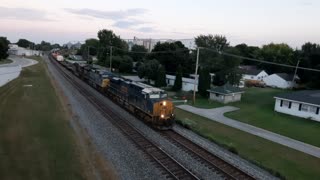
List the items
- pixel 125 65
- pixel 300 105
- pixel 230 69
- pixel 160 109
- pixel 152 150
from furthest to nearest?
1. pixel 125 65
2. pixel 230 69
3. pixel 300 105
4. pixel 160 109
5. pixel 152 150

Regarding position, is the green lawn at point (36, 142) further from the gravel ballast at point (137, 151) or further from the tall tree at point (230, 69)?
the tall tree at point (230, 69)

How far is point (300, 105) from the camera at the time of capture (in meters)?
35.4

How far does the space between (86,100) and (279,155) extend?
24463mm

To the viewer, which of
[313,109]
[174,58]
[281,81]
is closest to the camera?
[313,109]

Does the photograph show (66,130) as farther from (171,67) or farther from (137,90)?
(171,67)

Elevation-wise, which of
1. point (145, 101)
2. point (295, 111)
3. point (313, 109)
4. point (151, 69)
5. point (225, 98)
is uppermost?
point (151, 69)

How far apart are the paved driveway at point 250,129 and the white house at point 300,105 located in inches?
253

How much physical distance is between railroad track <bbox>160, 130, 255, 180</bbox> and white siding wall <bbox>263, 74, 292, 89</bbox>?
55.8m

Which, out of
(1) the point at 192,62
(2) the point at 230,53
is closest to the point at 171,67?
(1) the point at 192,62

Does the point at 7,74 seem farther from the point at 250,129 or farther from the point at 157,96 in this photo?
the point at 250,129

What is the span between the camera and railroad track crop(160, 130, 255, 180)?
16.1 m

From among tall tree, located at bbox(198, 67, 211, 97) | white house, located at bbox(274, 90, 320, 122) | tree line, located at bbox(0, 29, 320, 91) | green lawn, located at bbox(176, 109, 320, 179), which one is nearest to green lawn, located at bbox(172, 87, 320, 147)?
white house, located at bbox(274, 90, 320, 122)

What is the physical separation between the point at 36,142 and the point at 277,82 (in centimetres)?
6548

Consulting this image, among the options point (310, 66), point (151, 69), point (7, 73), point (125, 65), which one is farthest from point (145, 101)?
point (310, 66)
